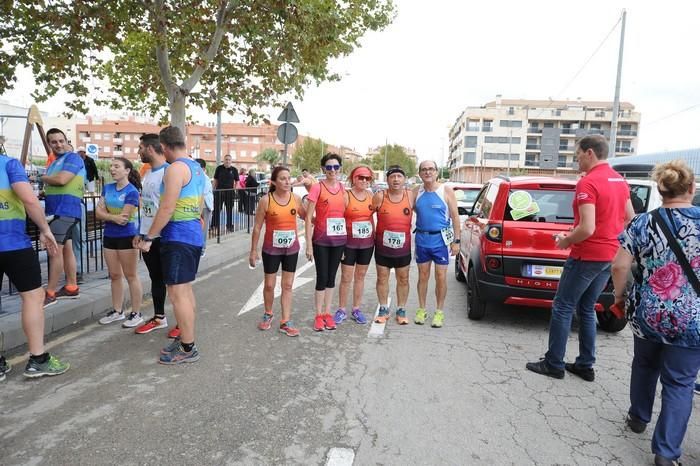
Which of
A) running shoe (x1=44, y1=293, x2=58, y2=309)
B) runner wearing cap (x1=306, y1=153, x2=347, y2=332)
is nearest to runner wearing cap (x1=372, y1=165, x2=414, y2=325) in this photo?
runner wearing cap (x1=306, y1=153, x2=347, y2=332)

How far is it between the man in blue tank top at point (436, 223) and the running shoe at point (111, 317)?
11.1 ft

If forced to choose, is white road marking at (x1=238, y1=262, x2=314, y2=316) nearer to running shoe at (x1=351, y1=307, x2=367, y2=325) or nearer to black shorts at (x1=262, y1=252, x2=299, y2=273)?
black shorts at (x1=262, y1=252, x2=299, y2=273)

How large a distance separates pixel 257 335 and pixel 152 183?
1.85 metres

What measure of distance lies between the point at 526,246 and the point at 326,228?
216 centimetres

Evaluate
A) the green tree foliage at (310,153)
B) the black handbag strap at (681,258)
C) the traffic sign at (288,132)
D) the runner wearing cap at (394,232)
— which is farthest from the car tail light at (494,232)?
the green tree foliage at (310,153)

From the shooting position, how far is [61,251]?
17.6ft

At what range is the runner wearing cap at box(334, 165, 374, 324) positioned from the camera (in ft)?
17.2

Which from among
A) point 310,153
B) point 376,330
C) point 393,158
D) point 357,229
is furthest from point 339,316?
point 393,158

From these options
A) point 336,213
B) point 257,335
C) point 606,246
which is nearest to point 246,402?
point 257,335

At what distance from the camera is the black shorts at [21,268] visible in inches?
142

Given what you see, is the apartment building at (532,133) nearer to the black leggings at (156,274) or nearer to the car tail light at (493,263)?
the car tail light at (493,263)

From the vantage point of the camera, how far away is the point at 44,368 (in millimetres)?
3734

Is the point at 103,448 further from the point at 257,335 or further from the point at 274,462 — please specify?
the point at 257,335

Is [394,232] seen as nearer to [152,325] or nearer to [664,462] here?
[152,325]
